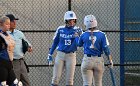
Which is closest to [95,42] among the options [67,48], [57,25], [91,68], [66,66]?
[91,68]

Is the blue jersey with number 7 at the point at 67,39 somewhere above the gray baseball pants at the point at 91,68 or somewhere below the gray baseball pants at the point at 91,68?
above

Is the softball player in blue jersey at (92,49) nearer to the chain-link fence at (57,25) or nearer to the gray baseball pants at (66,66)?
the gray baseball pants at (66,66)

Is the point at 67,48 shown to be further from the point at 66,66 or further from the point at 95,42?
the point at 95,42

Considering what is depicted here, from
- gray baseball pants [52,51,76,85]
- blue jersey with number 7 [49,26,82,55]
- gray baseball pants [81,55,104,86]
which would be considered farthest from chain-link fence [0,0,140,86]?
gray baseball pants [81,55,104,86]

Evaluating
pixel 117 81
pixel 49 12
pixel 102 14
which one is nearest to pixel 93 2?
pixel 102 14

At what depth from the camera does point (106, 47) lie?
9.67 m

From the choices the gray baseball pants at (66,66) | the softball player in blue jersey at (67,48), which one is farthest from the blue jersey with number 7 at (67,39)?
the gray baseball pants at (66,66)

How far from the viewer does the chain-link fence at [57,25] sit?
11.9 m

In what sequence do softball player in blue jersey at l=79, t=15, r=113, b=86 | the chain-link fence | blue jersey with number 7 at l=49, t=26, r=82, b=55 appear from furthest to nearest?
the chain-link fence → blue jersey with number 7 at l=49, t=26, r=82, b=55 → softball player in blue jersey at l=79, t=15, r=113, b=86

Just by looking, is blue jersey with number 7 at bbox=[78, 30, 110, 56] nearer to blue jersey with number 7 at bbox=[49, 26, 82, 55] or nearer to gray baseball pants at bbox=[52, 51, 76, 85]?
blue jersey with number 7 at bbox=[49, 26, 82, 55]

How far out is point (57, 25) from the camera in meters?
12.0

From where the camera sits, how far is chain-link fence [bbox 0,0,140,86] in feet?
39.2

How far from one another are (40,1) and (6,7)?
0.86 metres

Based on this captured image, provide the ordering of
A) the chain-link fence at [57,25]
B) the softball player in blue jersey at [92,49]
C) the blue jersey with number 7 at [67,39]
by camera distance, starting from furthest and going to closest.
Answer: the chain-link fence at [57,25], the blue jersey with number 7 at [67,39], the softball player in blue jersey at [92,49]
